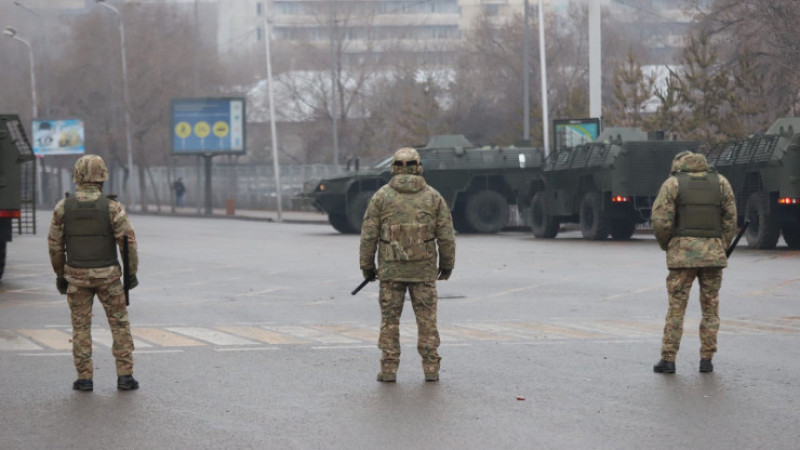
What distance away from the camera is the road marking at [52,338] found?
11.9m

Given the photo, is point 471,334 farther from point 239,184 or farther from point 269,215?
point 239,184

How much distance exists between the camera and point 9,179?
18500mm

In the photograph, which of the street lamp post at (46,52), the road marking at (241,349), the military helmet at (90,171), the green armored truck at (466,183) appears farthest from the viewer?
the street lamp post at (46,52)

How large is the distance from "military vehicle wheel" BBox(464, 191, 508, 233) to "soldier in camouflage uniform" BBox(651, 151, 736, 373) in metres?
22.5

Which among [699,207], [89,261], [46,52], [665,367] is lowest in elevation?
[665,367]

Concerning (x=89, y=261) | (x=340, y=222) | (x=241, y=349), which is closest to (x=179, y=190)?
(x=340, y=222)

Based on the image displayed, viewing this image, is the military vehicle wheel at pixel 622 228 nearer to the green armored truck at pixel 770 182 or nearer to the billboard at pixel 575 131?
the green armored truck at pixel 770 182

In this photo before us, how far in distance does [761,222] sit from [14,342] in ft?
50.5

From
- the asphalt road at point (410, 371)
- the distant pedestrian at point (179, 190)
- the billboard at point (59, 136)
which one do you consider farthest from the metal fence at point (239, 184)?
the asphalt road at point (410, 371)

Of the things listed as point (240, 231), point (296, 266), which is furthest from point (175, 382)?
point (240, 231)

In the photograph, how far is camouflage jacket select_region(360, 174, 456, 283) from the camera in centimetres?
958

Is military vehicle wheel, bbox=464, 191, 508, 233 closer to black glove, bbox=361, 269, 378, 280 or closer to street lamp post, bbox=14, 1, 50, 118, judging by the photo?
black glove, bbox=361, 269, 378, 280

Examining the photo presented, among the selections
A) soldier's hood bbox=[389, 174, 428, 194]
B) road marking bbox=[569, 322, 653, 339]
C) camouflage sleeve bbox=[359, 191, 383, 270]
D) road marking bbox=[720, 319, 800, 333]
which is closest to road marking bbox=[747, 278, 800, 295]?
road marking bbox=[720, 319, 800, 333]

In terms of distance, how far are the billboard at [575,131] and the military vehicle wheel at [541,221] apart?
305 cm
